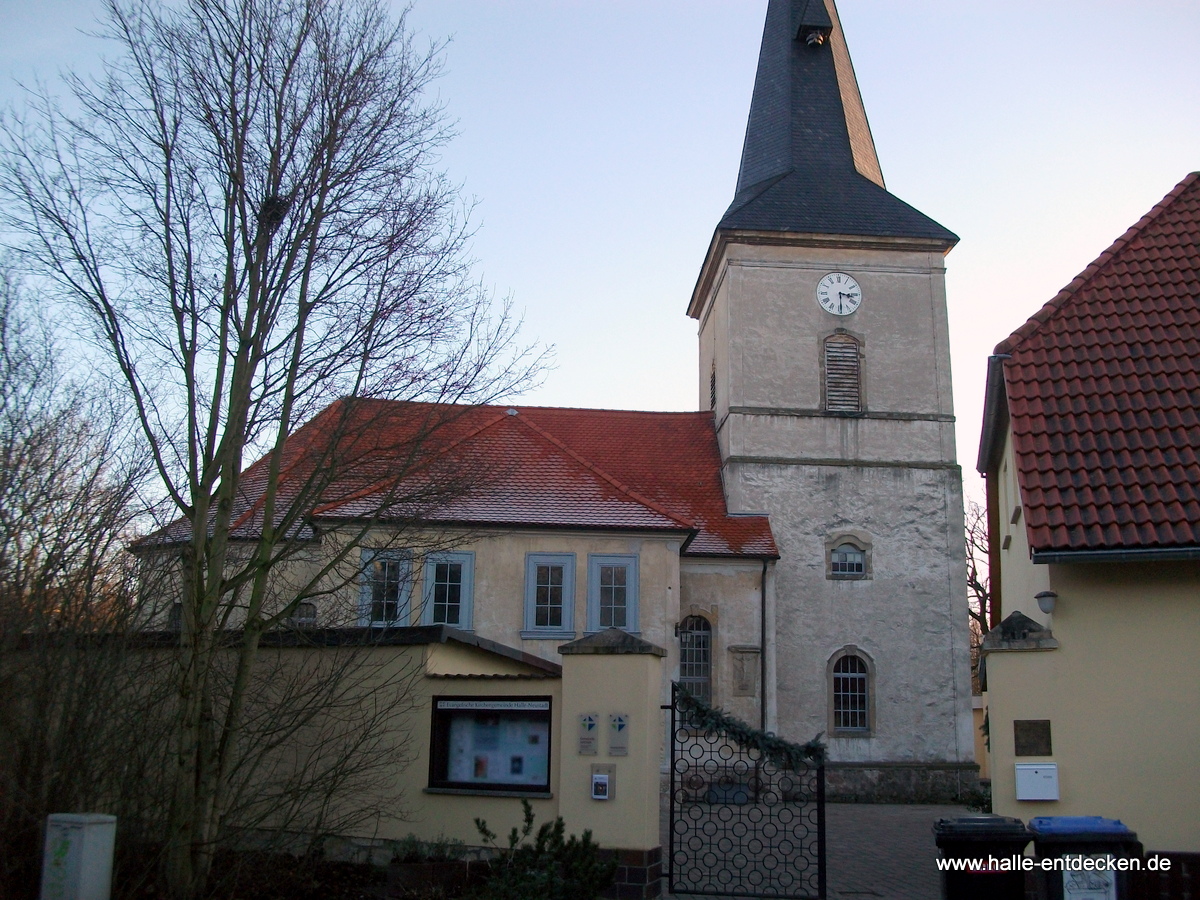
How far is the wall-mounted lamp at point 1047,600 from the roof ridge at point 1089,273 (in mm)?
3156

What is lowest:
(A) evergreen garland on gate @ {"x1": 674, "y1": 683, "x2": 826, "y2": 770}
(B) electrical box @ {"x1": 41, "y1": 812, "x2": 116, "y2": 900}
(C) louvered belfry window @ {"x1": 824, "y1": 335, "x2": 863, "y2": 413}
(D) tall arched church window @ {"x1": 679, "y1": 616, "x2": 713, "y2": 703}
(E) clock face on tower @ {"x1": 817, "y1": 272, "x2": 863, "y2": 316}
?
(B) electrical box @ {"x1": 41, "y1": 812, "x2": 116, "y2": 900}

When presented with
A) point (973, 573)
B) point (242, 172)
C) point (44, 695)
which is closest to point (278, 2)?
point (242, 172)

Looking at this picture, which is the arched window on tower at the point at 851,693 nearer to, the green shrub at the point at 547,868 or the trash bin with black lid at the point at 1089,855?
the green shrub at the point at 547,868

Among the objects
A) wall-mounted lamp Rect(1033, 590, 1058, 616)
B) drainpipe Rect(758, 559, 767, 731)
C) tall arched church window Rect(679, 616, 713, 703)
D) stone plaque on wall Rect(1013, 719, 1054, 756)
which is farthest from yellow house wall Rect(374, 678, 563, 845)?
drainpipe Rect(758, 559, 767, 731)

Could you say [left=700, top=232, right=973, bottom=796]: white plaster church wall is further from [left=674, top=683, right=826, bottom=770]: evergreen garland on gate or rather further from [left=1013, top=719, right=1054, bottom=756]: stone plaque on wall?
[left=1013, top=719, right=1054, bottom=756]: stone plaque on wall

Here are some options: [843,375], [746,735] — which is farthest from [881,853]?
[843,375]

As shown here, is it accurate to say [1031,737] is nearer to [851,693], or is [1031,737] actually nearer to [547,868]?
[547,868]

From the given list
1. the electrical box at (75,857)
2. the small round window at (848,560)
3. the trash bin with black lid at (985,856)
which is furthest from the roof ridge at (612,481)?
the electrical box at (75,857)

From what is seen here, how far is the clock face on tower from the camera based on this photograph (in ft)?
92.8

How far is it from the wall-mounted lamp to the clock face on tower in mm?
17694

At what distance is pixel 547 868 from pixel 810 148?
958 inches

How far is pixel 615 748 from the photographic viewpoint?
11047 mm

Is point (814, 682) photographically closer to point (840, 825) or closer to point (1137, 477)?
point (840, 825)

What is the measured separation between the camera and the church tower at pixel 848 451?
83.3 feet
